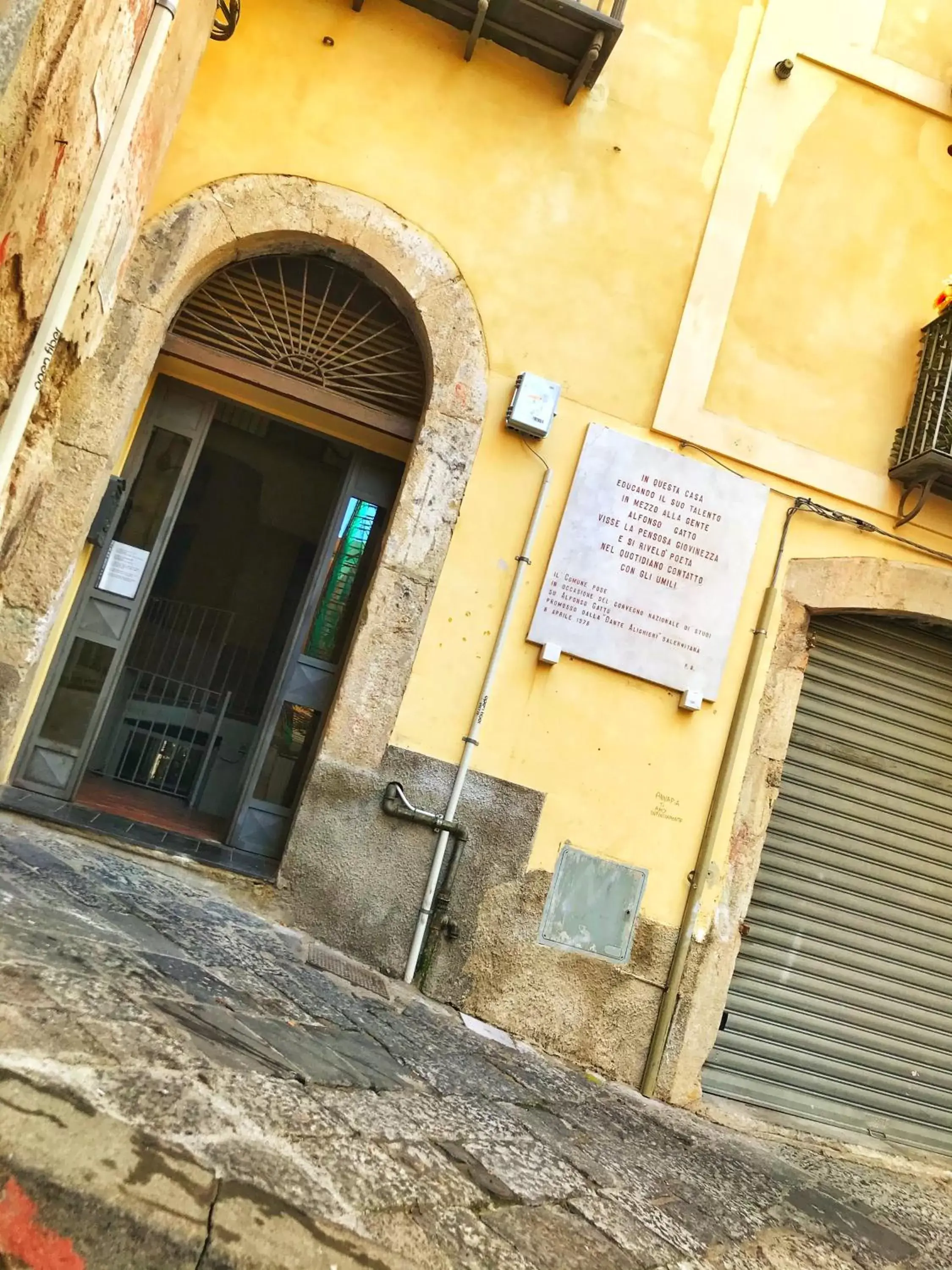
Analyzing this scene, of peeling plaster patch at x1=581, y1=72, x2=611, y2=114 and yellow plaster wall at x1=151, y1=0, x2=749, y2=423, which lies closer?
yellow plaster wall at x1=151, y1=0, x2=749, y2=423

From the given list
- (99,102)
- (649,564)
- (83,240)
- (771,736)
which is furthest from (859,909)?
(99,102)

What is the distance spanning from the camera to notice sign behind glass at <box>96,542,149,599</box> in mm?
5172

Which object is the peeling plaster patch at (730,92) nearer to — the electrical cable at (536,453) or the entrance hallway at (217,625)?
the electrical cable at (536,453)

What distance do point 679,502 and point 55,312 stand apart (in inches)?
128

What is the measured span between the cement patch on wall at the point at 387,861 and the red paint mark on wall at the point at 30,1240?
2852 mm

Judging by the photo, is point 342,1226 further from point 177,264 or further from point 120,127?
→ point 177,264

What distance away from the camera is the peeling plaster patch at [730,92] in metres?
5.41

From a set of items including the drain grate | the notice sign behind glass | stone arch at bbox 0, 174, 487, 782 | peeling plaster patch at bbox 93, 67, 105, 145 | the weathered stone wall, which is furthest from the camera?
the notice sign behind glass

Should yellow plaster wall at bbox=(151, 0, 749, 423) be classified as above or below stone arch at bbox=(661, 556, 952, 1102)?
above

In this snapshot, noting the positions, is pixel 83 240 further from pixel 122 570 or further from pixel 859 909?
pixel 859 909

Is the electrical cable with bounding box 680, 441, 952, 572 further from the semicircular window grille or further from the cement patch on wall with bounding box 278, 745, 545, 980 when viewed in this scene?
the cement patch on wall with bounding box 278, 745, 545, 980

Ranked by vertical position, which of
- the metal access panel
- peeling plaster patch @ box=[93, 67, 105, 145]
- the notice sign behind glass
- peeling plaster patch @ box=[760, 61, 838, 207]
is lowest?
the metal access panel

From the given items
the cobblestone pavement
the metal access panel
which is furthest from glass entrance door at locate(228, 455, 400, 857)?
the metal access panel

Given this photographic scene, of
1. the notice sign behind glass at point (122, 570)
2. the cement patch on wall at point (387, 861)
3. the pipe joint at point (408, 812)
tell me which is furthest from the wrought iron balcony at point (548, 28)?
the pipe joint at point (408, 812)
